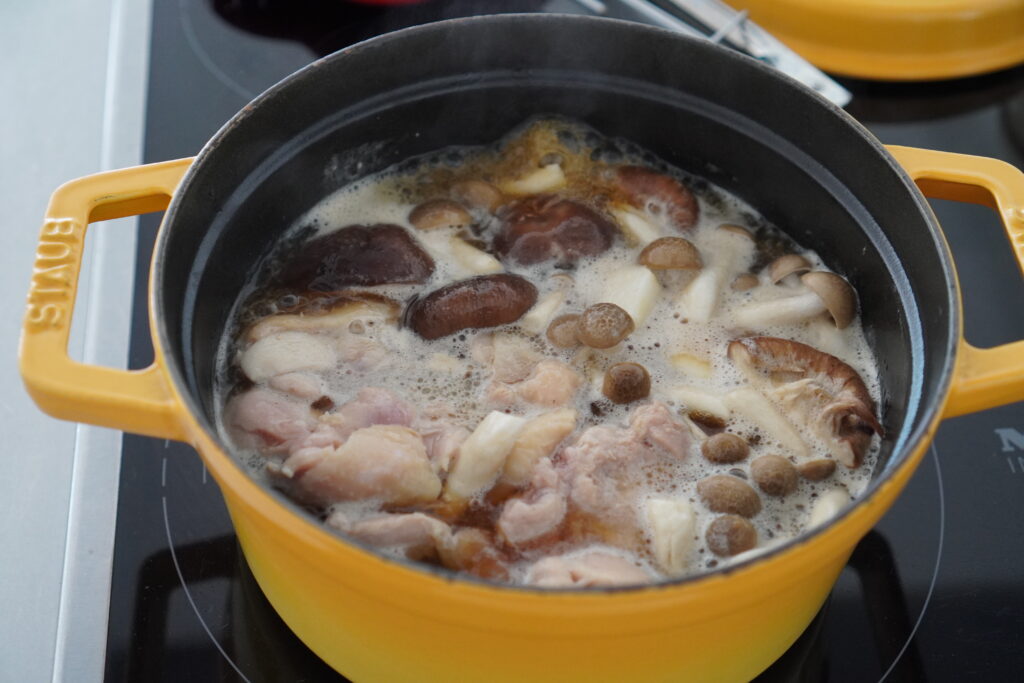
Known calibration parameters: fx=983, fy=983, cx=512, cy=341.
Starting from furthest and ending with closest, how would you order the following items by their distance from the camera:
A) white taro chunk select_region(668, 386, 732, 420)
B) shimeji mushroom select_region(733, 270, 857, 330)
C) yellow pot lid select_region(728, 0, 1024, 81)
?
1. yellow pot lid select_region(728, 0, 1024, 81)
2. shimeji mushroom select_region(733, 270, 857, 330)
3. white taro chunk select_region(668, 386, 732, 420)

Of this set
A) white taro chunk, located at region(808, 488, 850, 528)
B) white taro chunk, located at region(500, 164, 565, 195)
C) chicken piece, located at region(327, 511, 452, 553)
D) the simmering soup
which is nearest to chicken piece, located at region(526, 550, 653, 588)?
the simmering soup

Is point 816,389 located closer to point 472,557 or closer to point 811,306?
point 811,306

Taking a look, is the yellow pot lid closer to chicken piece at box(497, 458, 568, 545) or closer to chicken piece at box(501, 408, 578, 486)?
chicken piece at box(501, 408, 578, 486)

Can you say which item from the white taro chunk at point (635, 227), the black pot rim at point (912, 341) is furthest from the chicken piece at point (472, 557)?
the white taro chunk at point (635, 227)

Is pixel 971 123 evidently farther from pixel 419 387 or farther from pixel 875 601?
pixel 419 387

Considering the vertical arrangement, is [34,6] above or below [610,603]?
below

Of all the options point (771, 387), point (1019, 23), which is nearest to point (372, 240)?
point (771, 387)

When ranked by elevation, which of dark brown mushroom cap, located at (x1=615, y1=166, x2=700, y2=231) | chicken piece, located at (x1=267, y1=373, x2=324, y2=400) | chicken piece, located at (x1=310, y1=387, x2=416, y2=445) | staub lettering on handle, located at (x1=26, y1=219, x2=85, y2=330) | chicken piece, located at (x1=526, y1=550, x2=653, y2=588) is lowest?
chicken piece, located at (x1=267, y1=373, x2=324, y2=400)

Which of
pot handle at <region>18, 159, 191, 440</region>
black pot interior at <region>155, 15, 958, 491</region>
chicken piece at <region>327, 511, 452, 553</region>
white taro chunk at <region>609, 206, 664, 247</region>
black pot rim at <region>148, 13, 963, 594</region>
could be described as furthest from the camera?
white taro chunk at <region>609, 206, 664, 247</region>

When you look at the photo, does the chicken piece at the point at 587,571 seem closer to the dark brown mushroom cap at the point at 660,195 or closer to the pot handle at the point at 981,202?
the pot handle at the point at 981,202
